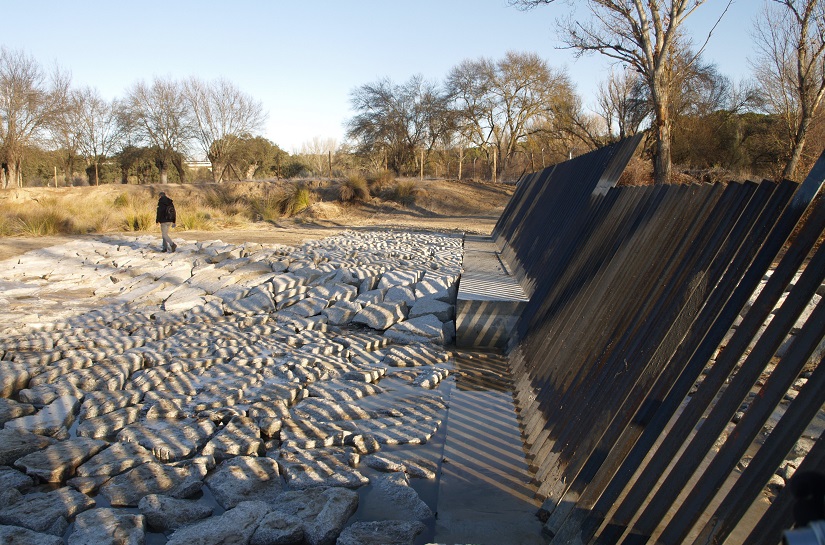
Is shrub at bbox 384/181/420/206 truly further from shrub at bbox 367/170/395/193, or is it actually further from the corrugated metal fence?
the corrugated metal fence

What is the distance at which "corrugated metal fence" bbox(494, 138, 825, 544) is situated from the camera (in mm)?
2109

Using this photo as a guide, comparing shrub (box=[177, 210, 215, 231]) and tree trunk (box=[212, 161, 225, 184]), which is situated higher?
shrub (box=[177, 210, 215, 231])

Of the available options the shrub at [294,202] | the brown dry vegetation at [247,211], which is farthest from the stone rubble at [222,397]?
the shrub at [294,202]

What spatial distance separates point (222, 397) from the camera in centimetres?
539

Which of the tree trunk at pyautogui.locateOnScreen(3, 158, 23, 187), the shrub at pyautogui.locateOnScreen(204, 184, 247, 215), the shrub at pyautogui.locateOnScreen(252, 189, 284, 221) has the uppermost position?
the shrub at pyautogui.locateOnScreen(252, 189, 284, 221)

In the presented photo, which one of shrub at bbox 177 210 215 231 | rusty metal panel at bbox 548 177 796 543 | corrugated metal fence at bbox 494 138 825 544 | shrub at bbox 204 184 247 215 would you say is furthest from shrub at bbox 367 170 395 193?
rusty metal panel at bbox 548 177 796 543

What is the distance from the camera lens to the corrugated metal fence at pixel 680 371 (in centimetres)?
211

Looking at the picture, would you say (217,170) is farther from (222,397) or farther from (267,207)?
(222,397)

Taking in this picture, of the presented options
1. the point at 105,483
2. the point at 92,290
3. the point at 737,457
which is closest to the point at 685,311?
the point at 737,457

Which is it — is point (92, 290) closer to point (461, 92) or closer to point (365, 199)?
point (365, 199)

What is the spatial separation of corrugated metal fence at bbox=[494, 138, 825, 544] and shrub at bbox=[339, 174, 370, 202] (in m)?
24.0

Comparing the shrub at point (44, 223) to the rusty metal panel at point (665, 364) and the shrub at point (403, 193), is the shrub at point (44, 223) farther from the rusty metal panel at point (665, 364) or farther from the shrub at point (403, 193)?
the rusty metal panel at point (665, 364)

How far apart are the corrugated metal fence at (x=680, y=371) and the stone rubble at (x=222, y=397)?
39.3 inches

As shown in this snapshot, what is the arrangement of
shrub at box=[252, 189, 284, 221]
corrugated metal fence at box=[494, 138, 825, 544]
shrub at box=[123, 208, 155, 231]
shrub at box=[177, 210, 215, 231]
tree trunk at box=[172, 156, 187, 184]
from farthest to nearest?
tree trunk at box=[172, 156, 187, 184]
shrub at box=[252, 189, 284, 221]
shrub at box=[177, 210, 215, 231]
shrub at box=[123, 208, 155, 231]
corrugated metal fence at box=[494, 138, 825, 544]
